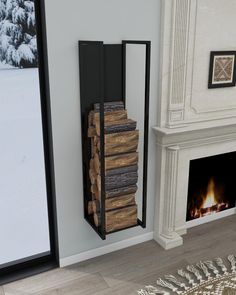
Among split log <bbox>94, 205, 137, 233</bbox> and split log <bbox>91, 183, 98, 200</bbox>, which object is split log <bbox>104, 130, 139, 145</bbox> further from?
split log <bbox>94, 205, 137, 233</bbox>

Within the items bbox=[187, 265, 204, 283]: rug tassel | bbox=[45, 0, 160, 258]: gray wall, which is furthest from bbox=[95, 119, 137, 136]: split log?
bbox=[187, 265, 204, 283]: rug tassel

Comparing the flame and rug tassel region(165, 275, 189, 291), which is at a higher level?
the flame

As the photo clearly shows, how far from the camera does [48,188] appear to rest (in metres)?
2.38

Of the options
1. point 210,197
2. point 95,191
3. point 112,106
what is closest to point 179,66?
point 112,106

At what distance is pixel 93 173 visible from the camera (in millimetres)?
2279

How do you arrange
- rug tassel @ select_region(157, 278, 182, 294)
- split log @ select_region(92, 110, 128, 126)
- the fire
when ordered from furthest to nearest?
the fire → rug tassel @ select_region(157, 278, 182, 294) → split log @ select_region(92, 110, 128, 126)

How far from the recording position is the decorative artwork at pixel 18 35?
2.04 metres

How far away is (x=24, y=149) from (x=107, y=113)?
688mm

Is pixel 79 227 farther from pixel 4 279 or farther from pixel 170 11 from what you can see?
pixel 170 11

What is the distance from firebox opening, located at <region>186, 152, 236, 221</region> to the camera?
2.91 metres

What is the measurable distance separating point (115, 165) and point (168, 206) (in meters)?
0.77

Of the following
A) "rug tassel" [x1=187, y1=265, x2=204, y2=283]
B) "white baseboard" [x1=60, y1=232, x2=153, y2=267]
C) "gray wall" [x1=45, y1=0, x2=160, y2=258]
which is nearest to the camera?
"gray wall" [x1=45, y1=0, x2=160, y2=258]

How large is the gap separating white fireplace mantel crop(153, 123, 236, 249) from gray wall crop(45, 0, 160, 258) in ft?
0.64

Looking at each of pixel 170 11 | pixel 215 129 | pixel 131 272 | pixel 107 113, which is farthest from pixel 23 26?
pixel 131 272
